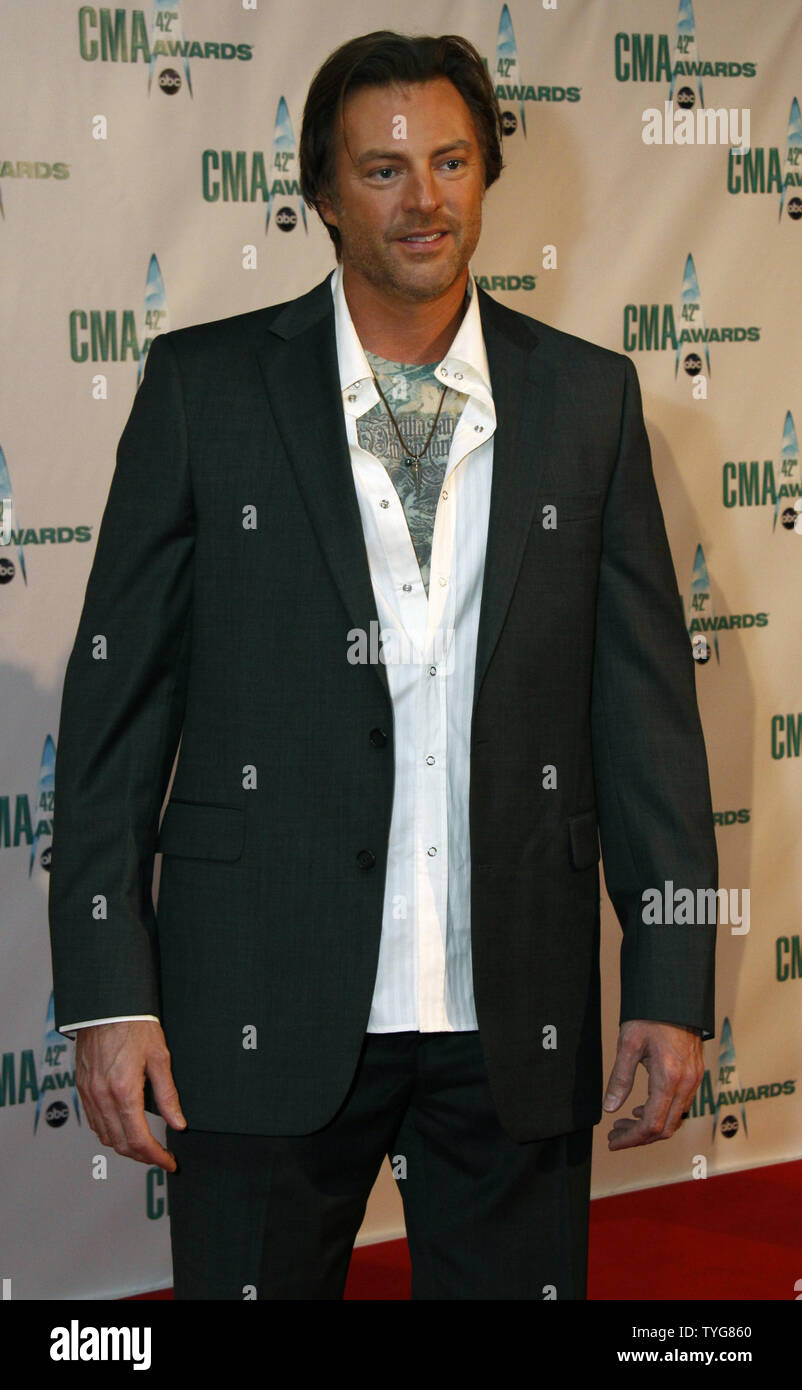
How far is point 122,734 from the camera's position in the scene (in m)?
1.58

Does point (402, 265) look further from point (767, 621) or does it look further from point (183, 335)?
point (767, 621)

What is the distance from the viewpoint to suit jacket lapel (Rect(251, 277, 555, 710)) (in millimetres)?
1584

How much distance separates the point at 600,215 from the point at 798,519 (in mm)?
833

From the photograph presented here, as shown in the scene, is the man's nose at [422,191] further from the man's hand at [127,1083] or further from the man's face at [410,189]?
the man's hand at [127,1083]

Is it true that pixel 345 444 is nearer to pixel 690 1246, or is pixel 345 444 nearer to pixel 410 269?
pixel 410 269

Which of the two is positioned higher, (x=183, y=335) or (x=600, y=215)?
(x=600, y=215)

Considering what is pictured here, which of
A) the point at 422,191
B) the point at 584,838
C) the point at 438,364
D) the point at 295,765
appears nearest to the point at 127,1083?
the point at 295,765

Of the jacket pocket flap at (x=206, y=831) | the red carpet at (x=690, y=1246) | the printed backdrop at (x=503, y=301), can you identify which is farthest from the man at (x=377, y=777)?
the red carpet at (x=690, y=1246)

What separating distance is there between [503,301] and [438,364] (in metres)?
1.41

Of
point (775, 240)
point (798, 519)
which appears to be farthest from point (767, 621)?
point (775, 240)

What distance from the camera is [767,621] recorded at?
3357 mm

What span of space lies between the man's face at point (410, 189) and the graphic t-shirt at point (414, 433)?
0.10m

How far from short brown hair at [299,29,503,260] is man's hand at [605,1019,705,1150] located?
41.5 inches

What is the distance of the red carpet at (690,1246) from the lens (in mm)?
→ 2873
